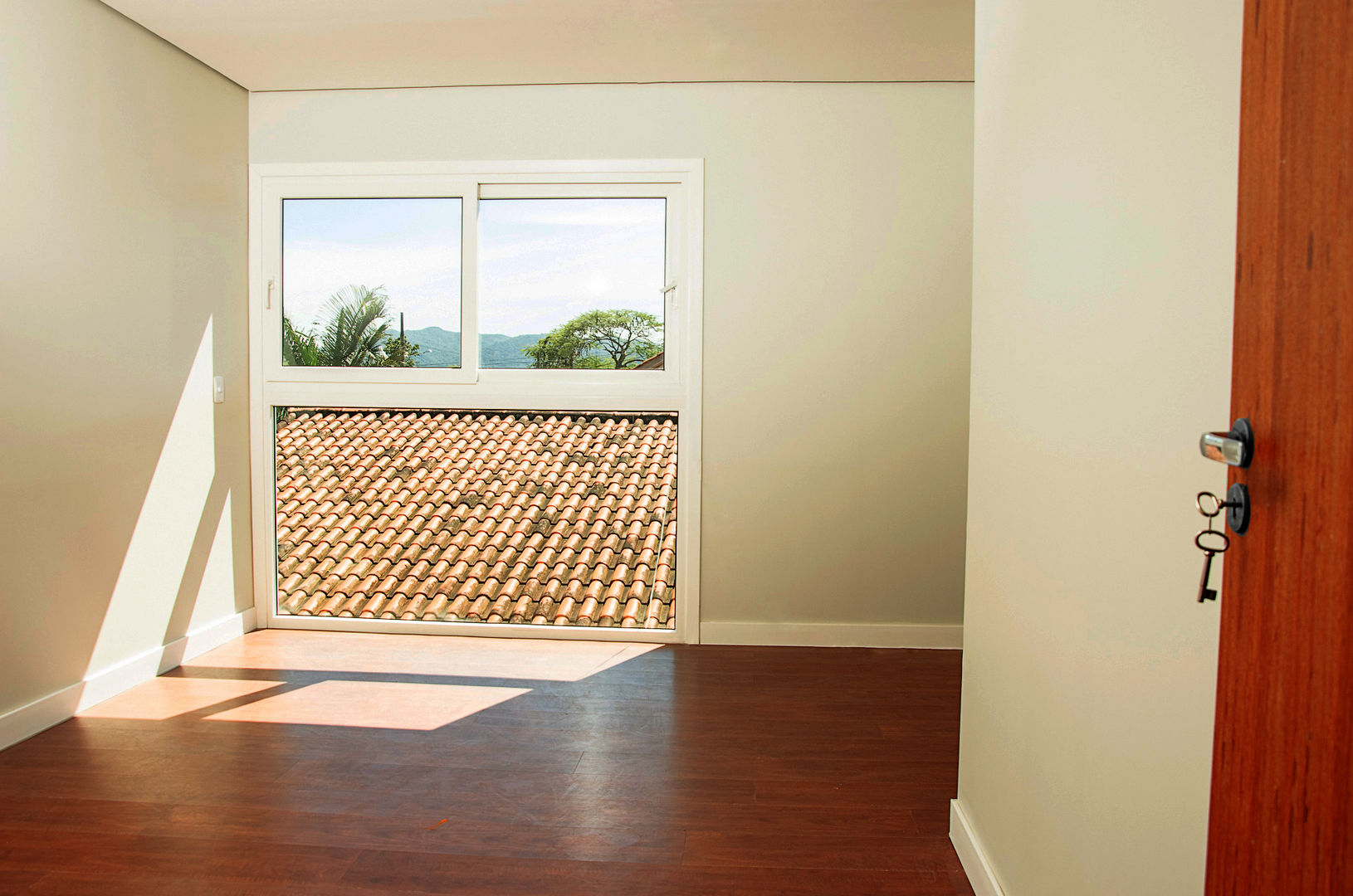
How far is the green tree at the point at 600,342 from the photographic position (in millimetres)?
3693

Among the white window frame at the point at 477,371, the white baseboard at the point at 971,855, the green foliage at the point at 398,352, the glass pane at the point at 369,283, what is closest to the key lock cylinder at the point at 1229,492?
the white baseboard at the point at 971,855

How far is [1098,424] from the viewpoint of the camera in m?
1.26

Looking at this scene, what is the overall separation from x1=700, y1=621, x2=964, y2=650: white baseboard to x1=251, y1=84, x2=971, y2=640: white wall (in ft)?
0.10

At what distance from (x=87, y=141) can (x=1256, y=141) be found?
3400 mm

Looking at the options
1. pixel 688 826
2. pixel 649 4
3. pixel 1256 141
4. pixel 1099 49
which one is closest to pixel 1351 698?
pixel 1256 141

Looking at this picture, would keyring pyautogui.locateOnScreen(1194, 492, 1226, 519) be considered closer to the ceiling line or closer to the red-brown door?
the red-brown door

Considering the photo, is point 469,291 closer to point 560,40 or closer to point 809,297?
point 560,40

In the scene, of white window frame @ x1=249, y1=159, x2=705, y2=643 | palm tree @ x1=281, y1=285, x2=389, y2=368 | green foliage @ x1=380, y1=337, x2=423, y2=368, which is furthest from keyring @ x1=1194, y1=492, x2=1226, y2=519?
palm tree @ x1=281, y1=285, x2=389, y2=368

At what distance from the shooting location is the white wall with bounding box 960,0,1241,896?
3.20ft

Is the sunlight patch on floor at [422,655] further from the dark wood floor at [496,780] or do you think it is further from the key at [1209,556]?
the key at [1209,556]

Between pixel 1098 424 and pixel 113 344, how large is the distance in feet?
10.5

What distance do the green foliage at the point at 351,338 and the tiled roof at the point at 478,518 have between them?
10.9 inches

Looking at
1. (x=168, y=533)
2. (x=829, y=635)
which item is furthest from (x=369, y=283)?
(x=829, y=635)

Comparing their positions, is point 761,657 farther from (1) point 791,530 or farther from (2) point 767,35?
(2) point 767,35
